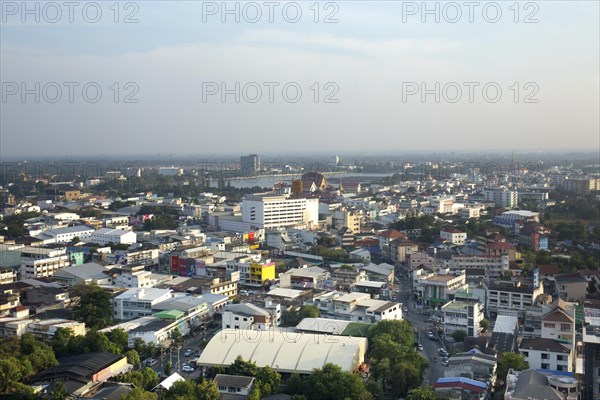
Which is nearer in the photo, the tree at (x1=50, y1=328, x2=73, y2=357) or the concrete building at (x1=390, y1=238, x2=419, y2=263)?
the tree at (x1=50, y1=328, x2=73, y2=357)

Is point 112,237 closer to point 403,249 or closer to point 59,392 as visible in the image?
point 403,249

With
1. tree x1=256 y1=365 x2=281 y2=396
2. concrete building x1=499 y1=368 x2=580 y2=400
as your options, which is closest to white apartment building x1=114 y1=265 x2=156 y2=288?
tree x1=256 y1=365 x2=281 y2=396

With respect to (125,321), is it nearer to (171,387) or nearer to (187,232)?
(171,387)

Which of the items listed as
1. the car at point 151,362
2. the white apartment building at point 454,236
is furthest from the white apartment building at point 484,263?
the car at point 151,362

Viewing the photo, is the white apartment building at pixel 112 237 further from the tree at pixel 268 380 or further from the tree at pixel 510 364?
the tree at pixel 510 364

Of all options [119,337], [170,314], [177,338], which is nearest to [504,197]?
[170,314]

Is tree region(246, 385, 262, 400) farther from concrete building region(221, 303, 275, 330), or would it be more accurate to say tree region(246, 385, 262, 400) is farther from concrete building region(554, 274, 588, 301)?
concrete building region(554, 274, 588, 301)

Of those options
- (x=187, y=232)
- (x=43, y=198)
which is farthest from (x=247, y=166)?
(x=187, y=232)
